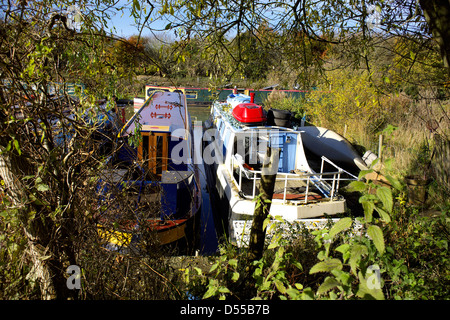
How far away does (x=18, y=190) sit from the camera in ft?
7.00


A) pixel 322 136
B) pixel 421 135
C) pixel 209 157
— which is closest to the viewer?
pixel 421 135

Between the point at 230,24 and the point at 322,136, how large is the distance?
9966 millimetres

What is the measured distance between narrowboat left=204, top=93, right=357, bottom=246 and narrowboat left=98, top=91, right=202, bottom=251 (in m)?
1.00

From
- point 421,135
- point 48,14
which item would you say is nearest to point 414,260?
point 48,14

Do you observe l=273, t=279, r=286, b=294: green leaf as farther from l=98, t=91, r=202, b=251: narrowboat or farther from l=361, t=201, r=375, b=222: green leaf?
l=98, t=91, r=202, b=251: narrowboat

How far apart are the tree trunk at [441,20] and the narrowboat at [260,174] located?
12.7 feet

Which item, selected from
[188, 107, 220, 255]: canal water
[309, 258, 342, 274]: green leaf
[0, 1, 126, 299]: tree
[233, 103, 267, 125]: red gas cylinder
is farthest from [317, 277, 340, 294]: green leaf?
[233, 103, 267, 125]: red gas cylinder

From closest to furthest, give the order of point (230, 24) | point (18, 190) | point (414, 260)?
point (18, 190), point (414, 260), point (230, 24)

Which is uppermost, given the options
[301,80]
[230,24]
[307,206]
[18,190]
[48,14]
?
[230,24]

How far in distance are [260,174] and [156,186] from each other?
198 inches

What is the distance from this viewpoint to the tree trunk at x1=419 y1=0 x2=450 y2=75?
7.67ft

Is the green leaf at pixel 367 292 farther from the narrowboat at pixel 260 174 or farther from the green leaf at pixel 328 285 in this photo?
the narrowboat at pixel 260 174

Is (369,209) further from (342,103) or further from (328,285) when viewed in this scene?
(342,103)
